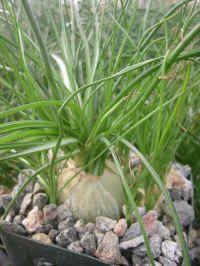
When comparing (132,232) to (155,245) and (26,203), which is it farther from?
(26,203)

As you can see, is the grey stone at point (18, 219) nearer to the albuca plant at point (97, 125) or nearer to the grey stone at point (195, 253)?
the albuca plant at point (97, 125)

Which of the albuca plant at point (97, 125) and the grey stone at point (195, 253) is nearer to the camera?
the albuca plant at point (97, 125)

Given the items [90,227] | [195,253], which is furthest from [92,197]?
[195,253]

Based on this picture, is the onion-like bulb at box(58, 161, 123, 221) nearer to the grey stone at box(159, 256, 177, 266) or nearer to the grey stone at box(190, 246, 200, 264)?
the grey stone at box(159, 256, 177, 266)

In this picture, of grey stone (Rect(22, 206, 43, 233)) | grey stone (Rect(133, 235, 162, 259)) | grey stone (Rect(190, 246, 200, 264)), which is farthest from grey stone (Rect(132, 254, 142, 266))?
grey stone (Rect(190, 246, 200, 264))

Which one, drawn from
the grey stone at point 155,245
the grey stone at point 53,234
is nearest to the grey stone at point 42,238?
the grey stone at point 53,234
